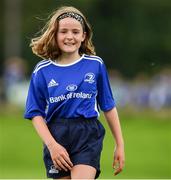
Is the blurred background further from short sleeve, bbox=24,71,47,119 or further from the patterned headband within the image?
short sleeve, bbox=24,71,47,119

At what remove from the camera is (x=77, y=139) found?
882 cm

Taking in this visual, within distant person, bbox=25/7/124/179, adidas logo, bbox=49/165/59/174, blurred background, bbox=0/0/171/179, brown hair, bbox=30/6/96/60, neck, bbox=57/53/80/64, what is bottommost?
blurred background, bbox=0/0/171/179

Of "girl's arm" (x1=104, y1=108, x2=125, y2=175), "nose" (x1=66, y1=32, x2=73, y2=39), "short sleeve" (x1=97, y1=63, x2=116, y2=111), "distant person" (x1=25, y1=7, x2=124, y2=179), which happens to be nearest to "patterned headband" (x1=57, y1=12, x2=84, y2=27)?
"distant person" (x1=25, y1=7, x2=124, y2=179)

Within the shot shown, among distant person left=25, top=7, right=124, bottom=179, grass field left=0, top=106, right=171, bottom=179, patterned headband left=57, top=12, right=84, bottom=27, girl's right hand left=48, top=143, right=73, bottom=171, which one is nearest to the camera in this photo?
girl's right hand left=48, top=143, right=73, bottom=171

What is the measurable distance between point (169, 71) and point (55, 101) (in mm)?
35861

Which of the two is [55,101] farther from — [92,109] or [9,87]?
[9,87]

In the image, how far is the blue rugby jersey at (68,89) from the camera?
8.80 meters

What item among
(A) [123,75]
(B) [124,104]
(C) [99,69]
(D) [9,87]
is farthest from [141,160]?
(A) [123,75]

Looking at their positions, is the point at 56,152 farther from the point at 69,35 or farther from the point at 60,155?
the point at 69,35

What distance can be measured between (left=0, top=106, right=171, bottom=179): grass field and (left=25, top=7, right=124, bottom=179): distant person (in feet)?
→ 24.1

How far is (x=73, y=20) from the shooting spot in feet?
29.2

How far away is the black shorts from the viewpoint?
8797mm

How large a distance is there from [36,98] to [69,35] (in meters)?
0.59

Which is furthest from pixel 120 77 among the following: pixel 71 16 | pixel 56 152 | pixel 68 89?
pixel 56 152
